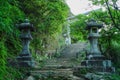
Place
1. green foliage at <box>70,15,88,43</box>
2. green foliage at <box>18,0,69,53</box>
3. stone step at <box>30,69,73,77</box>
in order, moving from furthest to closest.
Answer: green foliage at <box>18,0,69,53</box> < green foliage at <box>70,15,88,43</box> < stone step at <box>30,69,73,77</box>

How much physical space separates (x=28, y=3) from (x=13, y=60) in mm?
4676

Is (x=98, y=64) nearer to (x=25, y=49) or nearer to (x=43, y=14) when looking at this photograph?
(x=25, y=49)

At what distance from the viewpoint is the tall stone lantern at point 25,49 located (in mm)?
9172

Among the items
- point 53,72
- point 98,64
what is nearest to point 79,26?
point 98,64

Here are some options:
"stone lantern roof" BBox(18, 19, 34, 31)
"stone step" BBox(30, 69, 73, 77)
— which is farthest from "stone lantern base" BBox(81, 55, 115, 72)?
"stone lantern roof" BBox(18, 19, 34, 31)

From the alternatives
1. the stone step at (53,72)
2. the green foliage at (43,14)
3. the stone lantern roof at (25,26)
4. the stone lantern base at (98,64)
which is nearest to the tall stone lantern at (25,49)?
the stone lantern roof at (25,26)

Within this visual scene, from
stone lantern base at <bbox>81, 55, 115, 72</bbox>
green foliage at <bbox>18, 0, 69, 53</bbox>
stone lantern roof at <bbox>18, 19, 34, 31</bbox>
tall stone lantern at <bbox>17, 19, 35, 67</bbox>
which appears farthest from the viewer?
green foliage at <bbox>18, 0, 69, 53</bbox>

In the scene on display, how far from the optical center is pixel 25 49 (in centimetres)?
965

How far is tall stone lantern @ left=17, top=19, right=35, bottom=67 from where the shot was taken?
917 cm

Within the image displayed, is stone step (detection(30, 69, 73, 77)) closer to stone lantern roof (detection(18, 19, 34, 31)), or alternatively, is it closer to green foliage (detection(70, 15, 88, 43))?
stone lantern roof (detection(18, 19, 34, 31))

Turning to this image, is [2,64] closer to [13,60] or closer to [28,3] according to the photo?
[13,60]

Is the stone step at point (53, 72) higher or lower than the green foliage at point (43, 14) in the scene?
lower

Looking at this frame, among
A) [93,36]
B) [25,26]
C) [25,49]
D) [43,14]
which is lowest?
[25,49]

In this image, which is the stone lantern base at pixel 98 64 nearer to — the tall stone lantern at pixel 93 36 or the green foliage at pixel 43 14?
the tall stone lantern at pixel 93 36
